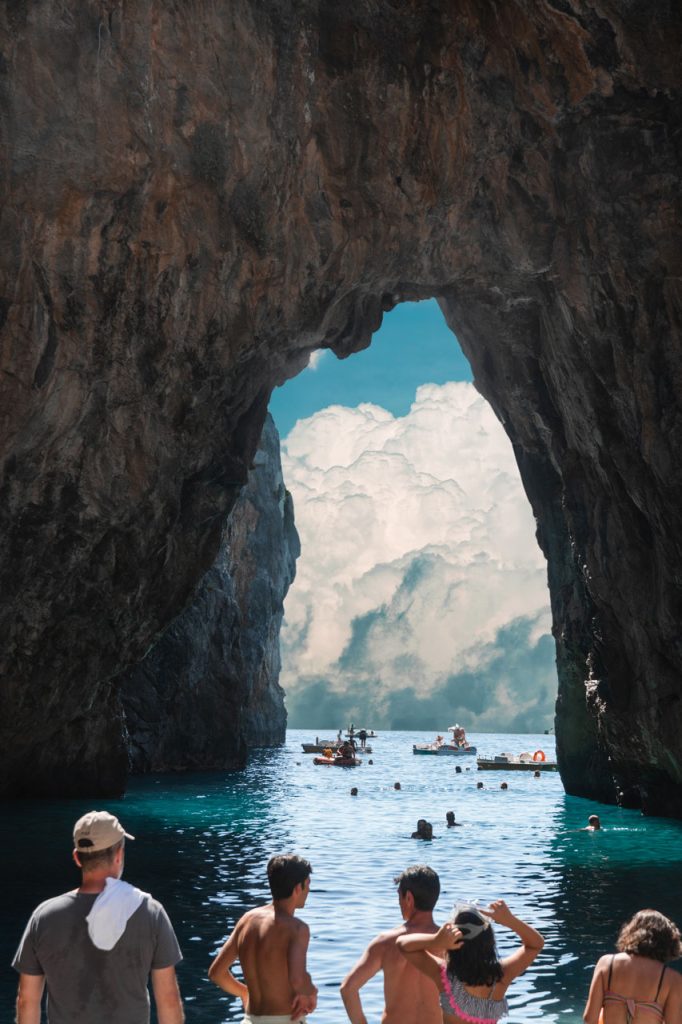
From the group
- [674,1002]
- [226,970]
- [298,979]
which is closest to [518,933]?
[674,1002]

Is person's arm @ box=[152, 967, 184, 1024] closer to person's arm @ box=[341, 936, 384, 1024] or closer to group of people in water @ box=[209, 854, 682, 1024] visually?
group of people in water @ box=[209, 854, 682, 1024]

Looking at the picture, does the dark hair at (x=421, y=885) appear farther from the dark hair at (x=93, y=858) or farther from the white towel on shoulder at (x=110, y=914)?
the dark hair at (x=93, y=858)

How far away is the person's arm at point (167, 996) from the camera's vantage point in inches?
193

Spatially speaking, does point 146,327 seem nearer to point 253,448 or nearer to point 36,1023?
point 253,448

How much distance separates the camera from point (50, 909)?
502cm

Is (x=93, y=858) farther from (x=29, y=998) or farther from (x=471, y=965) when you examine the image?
(x=471, y=965)

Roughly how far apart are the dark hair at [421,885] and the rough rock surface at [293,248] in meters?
19.9

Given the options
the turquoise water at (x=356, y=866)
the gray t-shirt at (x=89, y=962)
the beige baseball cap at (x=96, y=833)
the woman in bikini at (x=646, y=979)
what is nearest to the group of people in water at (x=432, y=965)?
the woman in bikini at (x=646, y=979)

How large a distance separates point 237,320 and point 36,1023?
23729 mm

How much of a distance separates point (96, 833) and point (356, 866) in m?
18.5

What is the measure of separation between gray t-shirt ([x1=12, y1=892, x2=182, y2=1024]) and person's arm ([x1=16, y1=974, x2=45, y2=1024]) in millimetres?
45

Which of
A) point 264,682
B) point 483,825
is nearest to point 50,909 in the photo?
point 483,825

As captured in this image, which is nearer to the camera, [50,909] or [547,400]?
[50,909]

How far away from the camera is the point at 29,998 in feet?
16.5
